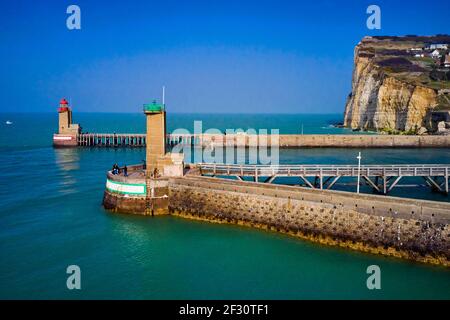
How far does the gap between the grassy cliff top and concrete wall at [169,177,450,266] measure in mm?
70315

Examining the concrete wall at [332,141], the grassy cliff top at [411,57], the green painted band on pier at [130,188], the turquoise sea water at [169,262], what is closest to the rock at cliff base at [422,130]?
the concrete wall at [332,141]

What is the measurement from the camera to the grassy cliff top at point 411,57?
9000cm

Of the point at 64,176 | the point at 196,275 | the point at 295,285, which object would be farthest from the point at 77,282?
the point at 64,176

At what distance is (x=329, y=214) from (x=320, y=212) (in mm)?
481

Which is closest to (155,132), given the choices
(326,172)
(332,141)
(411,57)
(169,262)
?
(169,262)

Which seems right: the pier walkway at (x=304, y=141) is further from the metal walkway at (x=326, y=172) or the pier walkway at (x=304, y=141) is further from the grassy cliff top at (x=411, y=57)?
the metal walkway at (x=326, y=172)

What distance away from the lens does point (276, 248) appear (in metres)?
20.9

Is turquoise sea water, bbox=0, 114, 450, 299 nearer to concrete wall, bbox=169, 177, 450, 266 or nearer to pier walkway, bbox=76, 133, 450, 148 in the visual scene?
concrete wall, bbox=169, 177, 450, 266

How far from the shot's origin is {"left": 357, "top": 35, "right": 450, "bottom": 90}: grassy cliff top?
90.0m

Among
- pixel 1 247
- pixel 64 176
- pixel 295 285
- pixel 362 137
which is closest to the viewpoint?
pixel 295 285

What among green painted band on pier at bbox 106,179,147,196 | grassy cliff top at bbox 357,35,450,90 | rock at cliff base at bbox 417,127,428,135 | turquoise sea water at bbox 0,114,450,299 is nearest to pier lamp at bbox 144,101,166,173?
green painted band on pier at bbox 106,179,147,196

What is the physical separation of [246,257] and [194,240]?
3.51m

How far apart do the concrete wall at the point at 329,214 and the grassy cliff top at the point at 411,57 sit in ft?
231
